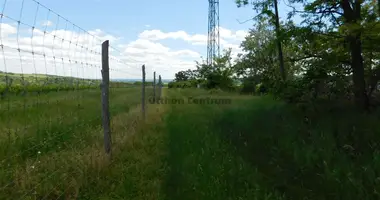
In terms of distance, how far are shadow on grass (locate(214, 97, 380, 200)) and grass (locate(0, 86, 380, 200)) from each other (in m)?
0.01

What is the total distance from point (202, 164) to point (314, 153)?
197 cm

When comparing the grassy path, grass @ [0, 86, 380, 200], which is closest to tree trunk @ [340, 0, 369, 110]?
grass @ [0, 86, 380, 200]

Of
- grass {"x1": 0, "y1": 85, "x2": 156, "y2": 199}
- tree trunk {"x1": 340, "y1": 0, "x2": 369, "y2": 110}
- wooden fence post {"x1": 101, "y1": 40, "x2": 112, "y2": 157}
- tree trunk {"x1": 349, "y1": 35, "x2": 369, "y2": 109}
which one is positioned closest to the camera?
grass {"x1": 0, "y1": 85, "x2": 156, "y2": 199}

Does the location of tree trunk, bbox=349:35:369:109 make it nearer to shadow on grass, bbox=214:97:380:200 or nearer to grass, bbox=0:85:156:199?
shadow on grass, bbox=214:97:380:200

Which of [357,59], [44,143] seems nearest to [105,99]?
[44,143]

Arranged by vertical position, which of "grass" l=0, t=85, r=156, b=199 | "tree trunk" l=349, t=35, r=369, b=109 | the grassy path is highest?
"tree trunk" l=349, t=35, r=369, b=109

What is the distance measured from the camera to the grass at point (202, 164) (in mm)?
3559

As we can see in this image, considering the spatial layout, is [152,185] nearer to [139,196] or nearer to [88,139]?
[139,196]

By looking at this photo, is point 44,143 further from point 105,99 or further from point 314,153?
point 314,153

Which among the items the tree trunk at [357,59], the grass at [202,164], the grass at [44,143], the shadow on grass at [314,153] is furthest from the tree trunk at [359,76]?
the grass at [44,143]

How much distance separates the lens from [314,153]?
464cm

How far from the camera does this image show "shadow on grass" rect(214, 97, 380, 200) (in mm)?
3592

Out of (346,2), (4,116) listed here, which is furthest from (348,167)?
(4,116)

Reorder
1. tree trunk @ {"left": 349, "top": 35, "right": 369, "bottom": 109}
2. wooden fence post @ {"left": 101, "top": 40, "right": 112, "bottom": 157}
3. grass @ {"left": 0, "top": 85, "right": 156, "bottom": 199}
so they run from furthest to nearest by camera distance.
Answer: tree trunk @ {"left": 349, "top": 35, "right": 369, "bottom": 109}
wooden fence post @ {"left": 101, "top": 40, "right": 112, "bottom": 157}
grass @ {"left": 0, "top": 85, "right": 156, "bottom": 199}
